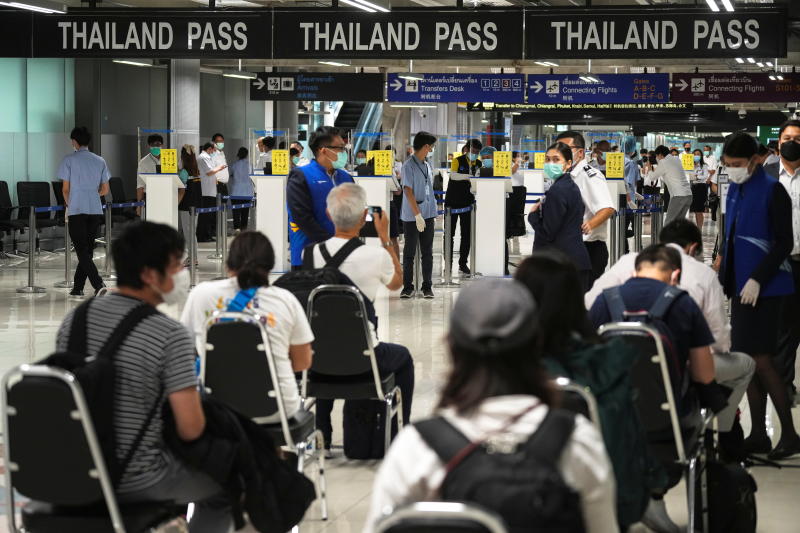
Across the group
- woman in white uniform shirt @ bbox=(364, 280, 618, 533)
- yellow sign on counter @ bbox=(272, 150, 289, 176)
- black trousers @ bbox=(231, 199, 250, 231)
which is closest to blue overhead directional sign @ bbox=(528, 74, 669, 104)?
black trousers @ bbox=(231, 199, 250, 231)

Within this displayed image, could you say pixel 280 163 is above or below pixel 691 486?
above

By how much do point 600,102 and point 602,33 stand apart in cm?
1342

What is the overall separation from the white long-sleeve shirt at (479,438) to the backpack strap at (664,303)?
2054 mm

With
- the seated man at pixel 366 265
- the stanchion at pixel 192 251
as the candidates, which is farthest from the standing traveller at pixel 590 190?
the stanchion at pixel 192 251

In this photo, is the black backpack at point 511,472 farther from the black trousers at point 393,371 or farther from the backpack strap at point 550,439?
the black trousers at point 393,371

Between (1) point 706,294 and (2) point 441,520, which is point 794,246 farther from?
(2) point 441,520

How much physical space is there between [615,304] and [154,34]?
22.4ft

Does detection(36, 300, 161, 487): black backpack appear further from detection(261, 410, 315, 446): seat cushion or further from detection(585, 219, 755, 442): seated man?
detection(585, 219, 755, 442): seated man

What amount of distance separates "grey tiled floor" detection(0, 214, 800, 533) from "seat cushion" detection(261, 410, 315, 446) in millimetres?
434

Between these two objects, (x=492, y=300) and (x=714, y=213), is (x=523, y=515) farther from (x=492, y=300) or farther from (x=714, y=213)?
(x=714, y=213)

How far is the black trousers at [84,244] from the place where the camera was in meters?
11.9

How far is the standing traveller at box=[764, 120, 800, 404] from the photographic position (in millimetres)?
6578

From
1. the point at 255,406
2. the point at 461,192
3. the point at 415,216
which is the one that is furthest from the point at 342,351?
the point at 461,192

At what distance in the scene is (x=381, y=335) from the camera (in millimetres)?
9922
